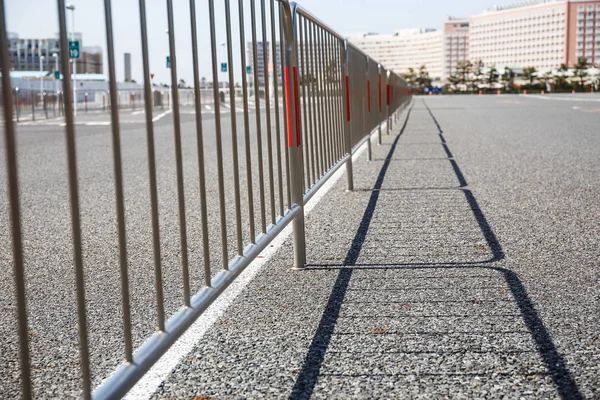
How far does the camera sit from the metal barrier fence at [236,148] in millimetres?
1906

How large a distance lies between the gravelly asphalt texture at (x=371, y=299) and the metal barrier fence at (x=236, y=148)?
0.90 feet

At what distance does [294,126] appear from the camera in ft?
14.9

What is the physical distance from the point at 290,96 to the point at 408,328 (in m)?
1.61

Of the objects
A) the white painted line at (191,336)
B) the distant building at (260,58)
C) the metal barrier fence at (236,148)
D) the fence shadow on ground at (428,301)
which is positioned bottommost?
the fence shadow on ground at (428,301)

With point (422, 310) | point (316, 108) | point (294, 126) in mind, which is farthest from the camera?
point (316, 108)

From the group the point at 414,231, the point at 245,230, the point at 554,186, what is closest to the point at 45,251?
the point at 245,230

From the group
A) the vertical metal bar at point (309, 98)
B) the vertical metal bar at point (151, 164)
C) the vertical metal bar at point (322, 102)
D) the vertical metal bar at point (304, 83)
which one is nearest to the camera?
the vertical metal bar at point (151, 164)

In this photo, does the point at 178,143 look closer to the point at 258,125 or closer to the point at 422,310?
the point at 258,125

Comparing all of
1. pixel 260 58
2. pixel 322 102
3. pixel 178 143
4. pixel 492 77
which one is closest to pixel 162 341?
pixel 178 143

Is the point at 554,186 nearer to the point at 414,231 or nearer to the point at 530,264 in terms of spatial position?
the point at 414,231

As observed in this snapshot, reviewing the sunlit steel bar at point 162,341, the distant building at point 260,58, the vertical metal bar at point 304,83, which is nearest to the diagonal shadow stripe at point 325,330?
the sunlit steel bar at point 162,341

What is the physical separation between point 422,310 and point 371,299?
0.30 meters

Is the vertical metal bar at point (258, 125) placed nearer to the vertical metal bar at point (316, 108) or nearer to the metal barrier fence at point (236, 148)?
the metal barrier fence at point (236, 148)

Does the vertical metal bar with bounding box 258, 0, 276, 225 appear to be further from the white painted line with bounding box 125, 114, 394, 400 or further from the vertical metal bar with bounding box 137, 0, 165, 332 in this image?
the vertical metal bar with bounding box 137, 0, 165, 332
